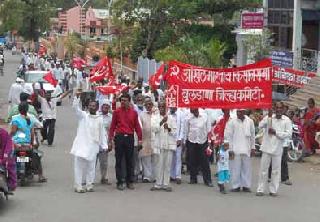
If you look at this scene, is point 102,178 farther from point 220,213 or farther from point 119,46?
point 119,46

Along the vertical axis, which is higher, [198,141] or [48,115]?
[198,141]

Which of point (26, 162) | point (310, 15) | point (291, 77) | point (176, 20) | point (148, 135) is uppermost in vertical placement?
point (310, 15)

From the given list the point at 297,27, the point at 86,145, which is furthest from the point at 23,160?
the point at 297,27

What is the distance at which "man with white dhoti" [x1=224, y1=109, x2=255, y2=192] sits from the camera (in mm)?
13117

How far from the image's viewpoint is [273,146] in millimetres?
12742

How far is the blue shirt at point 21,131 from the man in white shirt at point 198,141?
3.02 m

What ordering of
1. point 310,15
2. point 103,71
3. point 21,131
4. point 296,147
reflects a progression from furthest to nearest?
1. point 310,15
2. point 103,71
3. point 296,147
4. point 21,131

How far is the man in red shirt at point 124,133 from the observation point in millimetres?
13039

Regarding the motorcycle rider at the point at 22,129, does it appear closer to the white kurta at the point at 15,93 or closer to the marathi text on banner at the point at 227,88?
the marathi text on banner at the point at 227,88

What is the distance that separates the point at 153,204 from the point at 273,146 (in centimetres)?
253

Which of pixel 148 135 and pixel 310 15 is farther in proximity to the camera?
pixel 310 15

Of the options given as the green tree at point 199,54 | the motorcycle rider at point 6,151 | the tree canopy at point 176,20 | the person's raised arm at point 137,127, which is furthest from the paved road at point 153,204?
the tree canopy at point 176,20

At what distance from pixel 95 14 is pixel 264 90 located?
66996mm

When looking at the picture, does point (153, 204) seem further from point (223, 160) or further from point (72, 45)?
point (72, 45)
